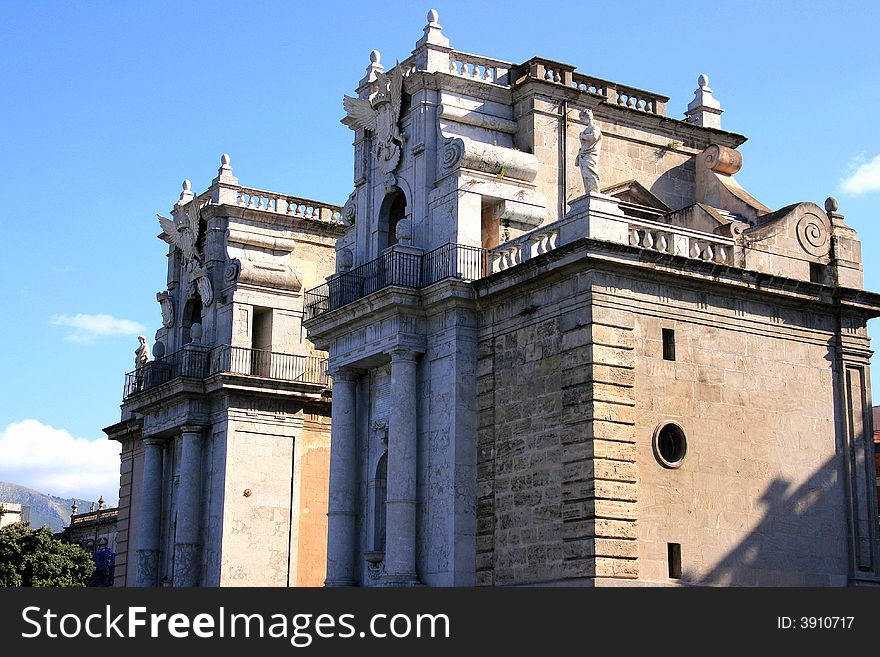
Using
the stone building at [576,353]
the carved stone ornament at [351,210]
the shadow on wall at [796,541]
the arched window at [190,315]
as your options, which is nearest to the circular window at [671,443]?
the stone building at [576,353]

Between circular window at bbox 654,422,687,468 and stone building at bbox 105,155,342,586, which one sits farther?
stone building at bbox 105,155,342,586

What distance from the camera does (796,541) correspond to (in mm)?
30344

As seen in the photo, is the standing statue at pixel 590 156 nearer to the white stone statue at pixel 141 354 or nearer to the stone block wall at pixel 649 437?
the stone block wall at pixel 649 437

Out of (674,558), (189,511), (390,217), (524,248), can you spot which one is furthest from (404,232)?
(189,511)

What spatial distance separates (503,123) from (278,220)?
40.2 feet

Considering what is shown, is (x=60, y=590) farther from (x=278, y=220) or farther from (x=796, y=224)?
(x=278, y=220)

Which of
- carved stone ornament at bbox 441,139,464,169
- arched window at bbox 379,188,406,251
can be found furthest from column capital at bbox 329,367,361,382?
carved stone ornament at bbox 441,139,464,169

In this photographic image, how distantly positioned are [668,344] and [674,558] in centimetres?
434

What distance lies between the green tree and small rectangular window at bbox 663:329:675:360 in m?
29.1

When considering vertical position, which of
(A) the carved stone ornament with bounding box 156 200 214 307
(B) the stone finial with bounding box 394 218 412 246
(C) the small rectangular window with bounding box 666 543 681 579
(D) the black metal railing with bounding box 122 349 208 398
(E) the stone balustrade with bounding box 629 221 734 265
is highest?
(A) the carved stone ornament with bounding box 156 200 214 307

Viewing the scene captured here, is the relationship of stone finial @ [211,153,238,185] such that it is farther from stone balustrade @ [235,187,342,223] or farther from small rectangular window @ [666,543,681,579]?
small rectangular window @ [666,543,681,579]

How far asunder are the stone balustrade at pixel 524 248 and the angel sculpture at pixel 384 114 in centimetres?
456

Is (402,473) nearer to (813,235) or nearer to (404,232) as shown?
(404,232)

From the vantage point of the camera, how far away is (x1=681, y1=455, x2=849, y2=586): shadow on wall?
2938 centimetres
